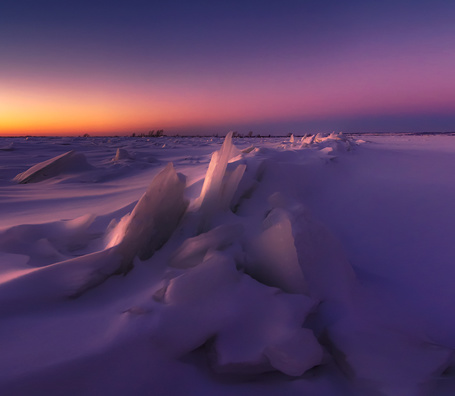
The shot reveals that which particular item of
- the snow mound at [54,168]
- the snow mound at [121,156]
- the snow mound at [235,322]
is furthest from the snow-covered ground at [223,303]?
the snow mound at [121,156]

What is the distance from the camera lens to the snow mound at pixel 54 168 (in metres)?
3.96

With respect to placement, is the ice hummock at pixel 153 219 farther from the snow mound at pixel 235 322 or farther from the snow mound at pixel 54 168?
the snow mound at pixel 54 168

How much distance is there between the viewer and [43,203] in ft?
8.54

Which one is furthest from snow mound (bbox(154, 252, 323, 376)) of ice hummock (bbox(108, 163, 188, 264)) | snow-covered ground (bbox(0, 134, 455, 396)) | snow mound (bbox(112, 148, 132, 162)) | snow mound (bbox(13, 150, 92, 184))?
snow mound (bbox(112, 148, 132, 162))

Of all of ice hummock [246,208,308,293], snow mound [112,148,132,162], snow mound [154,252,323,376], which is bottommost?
snow mound [154,252,323,376]

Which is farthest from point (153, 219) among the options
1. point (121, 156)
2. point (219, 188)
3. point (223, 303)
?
point (121, 156)

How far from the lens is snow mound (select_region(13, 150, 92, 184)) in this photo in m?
3.96

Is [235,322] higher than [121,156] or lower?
lower

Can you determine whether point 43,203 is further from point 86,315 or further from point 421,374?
point 421,374

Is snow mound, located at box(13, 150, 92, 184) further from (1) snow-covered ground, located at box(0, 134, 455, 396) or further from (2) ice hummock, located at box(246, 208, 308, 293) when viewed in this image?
(2) ice hummock, located at box(246, 208, 308, 293)

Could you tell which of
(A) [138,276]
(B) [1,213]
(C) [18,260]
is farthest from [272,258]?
(B) [1,213]

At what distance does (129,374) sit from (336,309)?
0.67m

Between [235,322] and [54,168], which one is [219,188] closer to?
[235,322]

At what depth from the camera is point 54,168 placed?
167 inches
